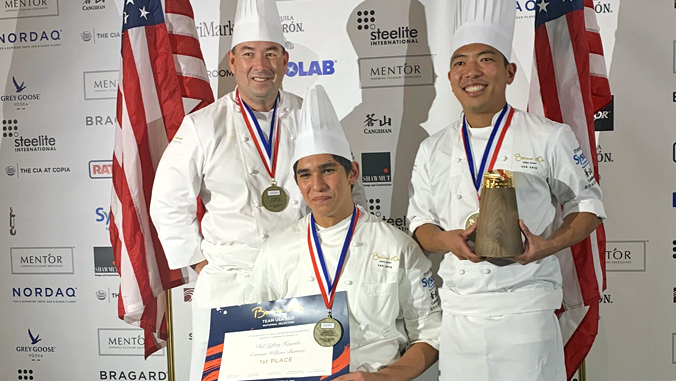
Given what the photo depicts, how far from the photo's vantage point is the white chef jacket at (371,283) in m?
1.95

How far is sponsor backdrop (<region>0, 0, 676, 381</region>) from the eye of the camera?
117 inches

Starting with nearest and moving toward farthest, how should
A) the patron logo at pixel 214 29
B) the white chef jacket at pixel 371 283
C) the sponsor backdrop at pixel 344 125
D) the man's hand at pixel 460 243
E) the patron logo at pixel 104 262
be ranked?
1. the man's hand at pixel 460 243
2. the white chef jacket at pixel 371 283
3. the sponsor backdrop at pixel 344 125
4. the patron logo at pixel 214 29
5. the patron logo at pixel 104 262

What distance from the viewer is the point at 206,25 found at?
3248mm

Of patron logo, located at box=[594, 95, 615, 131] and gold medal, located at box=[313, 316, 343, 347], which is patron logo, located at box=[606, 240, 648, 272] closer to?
patron logo, located at box=[594, 95, 615, 131]

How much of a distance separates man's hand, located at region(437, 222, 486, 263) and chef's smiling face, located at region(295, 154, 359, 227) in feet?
1.17

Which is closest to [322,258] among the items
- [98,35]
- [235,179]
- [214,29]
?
[235,179]

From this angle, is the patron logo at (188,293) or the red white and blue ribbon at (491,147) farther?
the patron logo at (188,293)

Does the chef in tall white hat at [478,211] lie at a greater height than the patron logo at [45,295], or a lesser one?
greater

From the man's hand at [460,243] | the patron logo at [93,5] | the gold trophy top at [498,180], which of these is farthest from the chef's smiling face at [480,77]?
the patron logo at [93,5]

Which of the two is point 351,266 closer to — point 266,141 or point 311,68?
point 266,141

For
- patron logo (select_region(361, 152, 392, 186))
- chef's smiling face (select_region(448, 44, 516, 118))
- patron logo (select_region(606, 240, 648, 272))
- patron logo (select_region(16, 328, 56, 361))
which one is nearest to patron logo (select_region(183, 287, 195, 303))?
patron logo (select_region(16, 328, 56, 361))

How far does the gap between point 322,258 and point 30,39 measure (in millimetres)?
2578

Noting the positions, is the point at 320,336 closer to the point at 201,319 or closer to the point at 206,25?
the point at 201,319

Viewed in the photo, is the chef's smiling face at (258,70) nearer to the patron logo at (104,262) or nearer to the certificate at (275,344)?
the certificate at (275,344)
